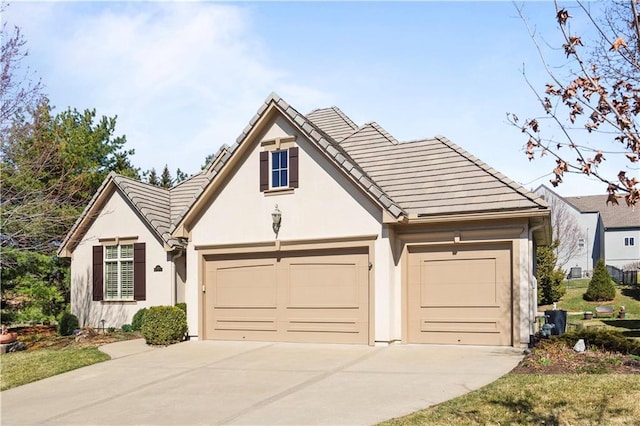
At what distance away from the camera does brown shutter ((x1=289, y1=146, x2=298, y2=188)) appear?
15383 millimetres

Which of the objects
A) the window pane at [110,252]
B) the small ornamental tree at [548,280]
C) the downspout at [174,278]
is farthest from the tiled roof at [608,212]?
the window pane at [110,252]

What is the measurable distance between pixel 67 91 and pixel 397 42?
11.5m

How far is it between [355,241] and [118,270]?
8862 mm

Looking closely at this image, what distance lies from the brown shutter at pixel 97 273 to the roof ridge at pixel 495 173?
1109 centimetres

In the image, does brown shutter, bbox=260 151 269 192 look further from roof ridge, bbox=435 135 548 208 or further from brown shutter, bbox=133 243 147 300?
brown shutter, bbox=133 243 147 300

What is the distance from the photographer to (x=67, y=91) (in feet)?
60.0

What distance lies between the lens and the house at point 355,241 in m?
13.6

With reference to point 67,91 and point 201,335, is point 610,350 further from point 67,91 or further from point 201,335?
point 67,91

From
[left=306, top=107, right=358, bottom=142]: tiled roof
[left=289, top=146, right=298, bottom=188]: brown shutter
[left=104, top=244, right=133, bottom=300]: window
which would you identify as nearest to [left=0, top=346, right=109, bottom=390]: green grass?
[left=104, top=244, right=133, bottom=300]: window

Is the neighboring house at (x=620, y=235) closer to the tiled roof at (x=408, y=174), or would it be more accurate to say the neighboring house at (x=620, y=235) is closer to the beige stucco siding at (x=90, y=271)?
the tiled roof at (x=408, y=174)

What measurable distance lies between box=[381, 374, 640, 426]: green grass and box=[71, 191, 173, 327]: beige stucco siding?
1189cm

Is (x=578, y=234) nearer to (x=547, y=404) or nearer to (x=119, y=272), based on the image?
(x=119, y=272)

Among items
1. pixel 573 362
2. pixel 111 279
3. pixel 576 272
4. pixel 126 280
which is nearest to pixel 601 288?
pixel 576 272

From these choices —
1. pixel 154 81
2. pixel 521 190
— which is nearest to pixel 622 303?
pixel 521 190
